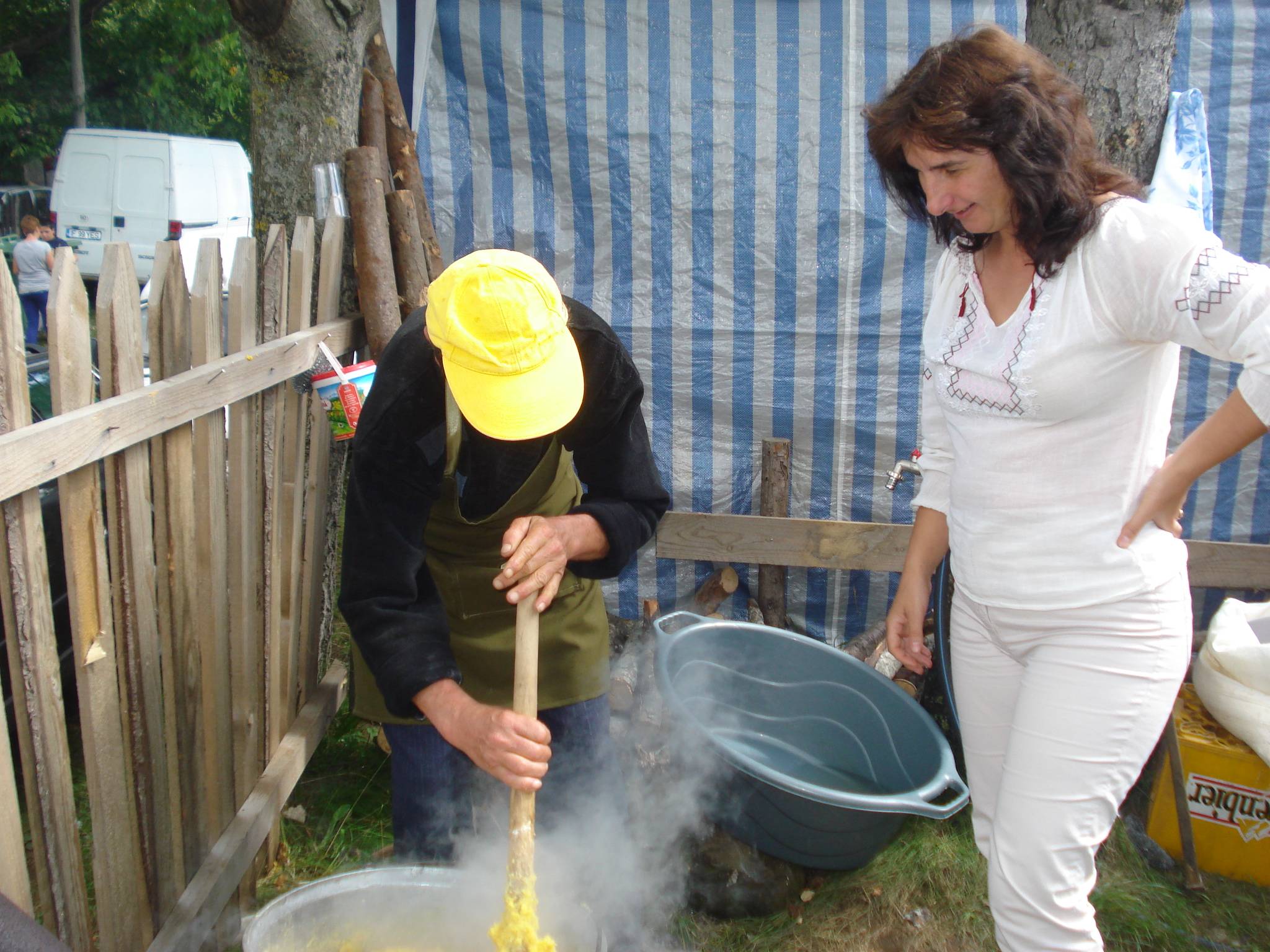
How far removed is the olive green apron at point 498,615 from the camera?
2205mm

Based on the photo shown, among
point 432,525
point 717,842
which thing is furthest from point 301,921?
point 717,842

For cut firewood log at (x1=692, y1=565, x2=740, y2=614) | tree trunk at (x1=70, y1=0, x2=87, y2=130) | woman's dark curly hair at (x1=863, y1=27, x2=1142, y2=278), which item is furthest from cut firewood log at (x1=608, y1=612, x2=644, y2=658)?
tree trunk at (x1=70, y1=0, x2=87, y2=130)

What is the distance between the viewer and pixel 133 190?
13.9m

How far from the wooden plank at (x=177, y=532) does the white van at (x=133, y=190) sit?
12.7m

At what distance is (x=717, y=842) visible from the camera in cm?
287

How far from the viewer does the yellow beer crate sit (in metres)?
3.05

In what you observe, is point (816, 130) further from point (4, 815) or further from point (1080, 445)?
point (4, 815)

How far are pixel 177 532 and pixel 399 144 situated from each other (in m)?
1.93

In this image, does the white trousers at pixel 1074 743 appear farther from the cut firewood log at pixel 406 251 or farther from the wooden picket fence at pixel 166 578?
the cut firewood log at pixel 406 251

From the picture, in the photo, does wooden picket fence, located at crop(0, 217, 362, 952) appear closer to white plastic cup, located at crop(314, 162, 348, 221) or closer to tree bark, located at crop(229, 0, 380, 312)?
white plastic cup, located at crop(314, 162, 348, 221)

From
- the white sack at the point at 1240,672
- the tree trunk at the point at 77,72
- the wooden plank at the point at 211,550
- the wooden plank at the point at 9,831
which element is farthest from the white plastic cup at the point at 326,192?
the tree trunk at the point at 77,72

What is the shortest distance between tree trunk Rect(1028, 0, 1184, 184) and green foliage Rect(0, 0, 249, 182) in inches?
751

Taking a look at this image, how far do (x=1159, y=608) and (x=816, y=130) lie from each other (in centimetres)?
258

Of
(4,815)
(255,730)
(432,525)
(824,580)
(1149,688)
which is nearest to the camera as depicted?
(4,815)
